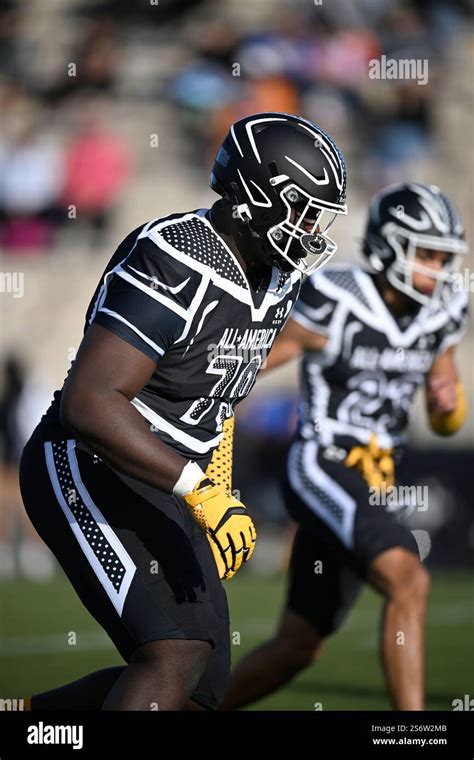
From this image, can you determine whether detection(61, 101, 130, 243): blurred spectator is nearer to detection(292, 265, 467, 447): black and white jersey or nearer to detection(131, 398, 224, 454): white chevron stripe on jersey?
detection(292, 265, 467, 447): black and white jersey

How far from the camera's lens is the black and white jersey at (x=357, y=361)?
5.78 metres

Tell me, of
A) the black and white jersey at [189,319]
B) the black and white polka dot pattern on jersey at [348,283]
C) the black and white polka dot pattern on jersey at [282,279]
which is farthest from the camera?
the black and white polka dot pattern on jersey at [348,283]

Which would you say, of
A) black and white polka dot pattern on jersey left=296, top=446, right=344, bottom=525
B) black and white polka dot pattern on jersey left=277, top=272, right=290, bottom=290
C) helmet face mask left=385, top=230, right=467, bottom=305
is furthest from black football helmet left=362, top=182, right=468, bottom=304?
black and white polka dot pattern on jersey left=277, top=272, right=290, bottom=290

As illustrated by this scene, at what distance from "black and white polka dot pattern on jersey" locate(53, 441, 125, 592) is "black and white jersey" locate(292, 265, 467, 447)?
7.33 ft

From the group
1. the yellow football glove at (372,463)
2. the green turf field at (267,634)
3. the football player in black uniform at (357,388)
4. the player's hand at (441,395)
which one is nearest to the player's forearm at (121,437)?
the football player in black uniform at (357,388)

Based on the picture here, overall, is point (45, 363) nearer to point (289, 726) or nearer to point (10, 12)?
point (10, 12)

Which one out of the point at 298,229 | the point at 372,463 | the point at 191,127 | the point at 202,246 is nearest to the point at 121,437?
the point at 202,246

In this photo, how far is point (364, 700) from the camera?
6.43m

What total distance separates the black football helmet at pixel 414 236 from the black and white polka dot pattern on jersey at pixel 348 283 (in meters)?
0.14

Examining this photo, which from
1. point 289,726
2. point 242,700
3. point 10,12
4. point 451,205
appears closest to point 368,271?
point 451,205

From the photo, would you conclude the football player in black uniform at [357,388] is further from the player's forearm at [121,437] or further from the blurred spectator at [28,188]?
the blurred spectator at [28,188]

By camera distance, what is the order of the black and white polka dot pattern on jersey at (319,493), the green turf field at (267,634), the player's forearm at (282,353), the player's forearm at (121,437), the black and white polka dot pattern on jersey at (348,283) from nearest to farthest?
the player's forearm at (121,437) < the black and white polka dot pattern on jersey at (319,493) < the player's forearm at (282,353) < the black and white polka dot pattern on jersey at (348,283) < the green turf field at (267,634)

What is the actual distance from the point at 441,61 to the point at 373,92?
88cm

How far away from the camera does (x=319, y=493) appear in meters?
5.59
